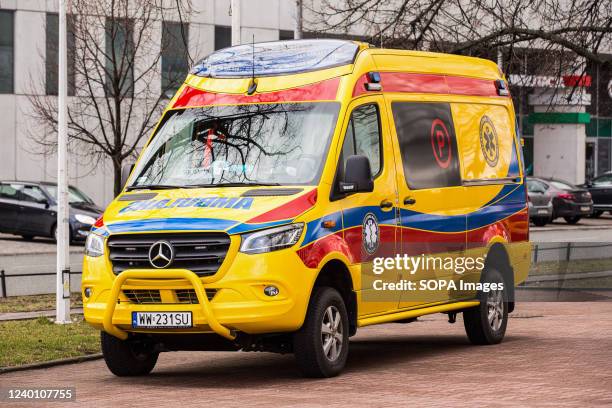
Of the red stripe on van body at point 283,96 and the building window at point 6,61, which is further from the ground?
the building window at point 6,61

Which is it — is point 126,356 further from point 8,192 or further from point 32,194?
point 8,192

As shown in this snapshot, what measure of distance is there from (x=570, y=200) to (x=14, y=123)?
17964 mm

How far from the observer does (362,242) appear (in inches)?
473

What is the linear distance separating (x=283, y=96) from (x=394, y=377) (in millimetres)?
2608

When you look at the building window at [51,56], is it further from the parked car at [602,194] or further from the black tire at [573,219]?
the parked car at [602,194]

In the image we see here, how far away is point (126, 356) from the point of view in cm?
1191

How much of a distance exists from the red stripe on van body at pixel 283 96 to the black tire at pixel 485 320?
3232 mm

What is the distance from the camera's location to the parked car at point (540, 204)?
143 ft

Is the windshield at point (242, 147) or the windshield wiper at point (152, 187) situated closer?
the windshield at point (242, 147)

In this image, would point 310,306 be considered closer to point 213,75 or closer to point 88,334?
point 213,75

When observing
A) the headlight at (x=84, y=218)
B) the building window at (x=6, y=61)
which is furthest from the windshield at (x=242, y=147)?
the building window at (x=6, y=61)

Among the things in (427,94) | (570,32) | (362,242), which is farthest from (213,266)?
(570,32)

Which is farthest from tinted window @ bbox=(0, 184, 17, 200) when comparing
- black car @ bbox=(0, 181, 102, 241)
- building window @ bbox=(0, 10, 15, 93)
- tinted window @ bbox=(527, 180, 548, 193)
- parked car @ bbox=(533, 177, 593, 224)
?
parked car @ bbox=(533, 177, 593, 224)

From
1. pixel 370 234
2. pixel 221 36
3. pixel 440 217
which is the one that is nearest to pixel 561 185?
pixel 221 36
